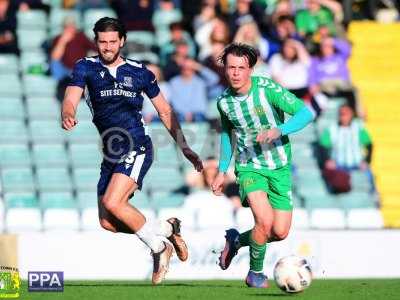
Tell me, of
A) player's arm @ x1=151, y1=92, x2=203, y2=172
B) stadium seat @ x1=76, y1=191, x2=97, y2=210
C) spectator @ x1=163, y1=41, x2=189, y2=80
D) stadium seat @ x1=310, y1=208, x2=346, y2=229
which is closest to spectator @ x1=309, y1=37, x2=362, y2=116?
spectator @ x1=163, y1=41, x2=189, y2=80

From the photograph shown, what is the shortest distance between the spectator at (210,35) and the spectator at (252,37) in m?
0.19

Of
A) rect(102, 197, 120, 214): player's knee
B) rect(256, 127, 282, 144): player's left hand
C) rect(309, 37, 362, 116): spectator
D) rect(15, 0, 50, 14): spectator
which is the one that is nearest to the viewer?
rect(256, 127, 282, 144): player's left hand

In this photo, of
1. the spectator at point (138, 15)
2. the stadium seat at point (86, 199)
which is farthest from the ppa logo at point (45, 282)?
the spectator at point (138, 15)

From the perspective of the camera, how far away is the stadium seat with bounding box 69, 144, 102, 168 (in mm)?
16250

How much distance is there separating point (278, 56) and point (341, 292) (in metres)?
7.96

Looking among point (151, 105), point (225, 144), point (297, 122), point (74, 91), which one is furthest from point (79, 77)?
point (151, 105)

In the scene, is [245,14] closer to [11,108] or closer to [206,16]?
[206,16]

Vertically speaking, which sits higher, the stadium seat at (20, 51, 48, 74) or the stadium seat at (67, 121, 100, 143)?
the stadium seat at (20, 51, 48, 74)

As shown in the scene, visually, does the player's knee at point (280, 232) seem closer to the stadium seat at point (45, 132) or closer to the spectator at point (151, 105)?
the spectator at point (151, 105)

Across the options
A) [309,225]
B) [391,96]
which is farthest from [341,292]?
[391,96]

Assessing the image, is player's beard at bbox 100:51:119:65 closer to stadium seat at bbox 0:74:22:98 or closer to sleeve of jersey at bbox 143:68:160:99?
sleeve of jersey at bbox 143:68:160:99

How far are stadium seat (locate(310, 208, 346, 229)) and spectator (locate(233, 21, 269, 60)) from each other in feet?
9.69

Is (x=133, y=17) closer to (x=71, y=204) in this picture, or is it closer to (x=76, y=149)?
(x=76, y=149)

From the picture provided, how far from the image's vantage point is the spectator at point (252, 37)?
17328 millimetres
